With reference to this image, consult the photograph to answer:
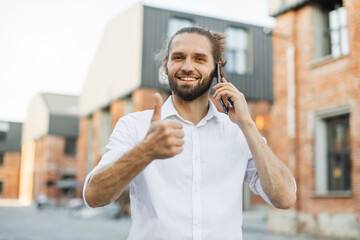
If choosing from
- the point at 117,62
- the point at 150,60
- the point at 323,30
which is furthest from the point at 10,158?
the point at 323,30

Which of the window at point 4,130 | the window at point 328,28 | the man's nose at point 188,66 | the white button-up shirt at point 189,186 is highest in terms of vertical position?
the window at point 4,130

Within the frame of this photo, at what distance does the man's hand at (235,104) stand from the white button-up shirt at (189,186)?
13cm

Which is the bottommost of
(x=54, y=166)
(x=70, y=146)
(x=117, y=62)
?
(x=54, y=166)

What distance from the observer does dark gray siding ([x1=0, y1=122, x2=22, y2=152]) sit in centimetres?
6122

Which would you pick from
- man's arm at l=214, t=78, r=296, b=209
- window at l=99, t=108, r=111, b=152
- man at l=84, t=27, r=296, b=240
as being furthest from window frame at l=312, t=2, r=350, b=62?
window at l=99, t=108, r=111, b=152

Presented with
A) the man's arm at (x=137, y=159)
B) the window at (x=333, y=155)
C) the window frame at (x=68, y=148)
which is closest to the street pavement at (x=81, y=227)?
the window at (x=333, y=155)

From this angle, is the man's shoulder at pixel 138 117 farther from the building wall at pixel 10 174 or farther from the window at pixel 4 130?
the window at pixel 4 130

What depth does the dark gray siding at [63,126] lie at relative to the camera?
48.8m

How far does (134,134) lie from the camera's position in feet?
6.94

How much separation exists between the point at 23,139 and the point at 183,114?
6258 centimetres

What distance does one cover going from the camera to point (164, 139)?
5.30 ft

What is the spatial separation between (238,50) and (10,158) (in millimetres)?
43362

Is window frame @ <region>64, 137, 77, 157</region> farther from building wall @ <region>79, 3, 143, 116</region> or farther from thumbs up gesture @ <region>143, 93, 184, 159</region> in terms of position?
thumbs up gesture @ <region>143, 93, 184, 159</region>

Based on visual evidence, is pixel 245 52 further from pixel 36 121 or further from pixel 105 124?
pixel 36 121
